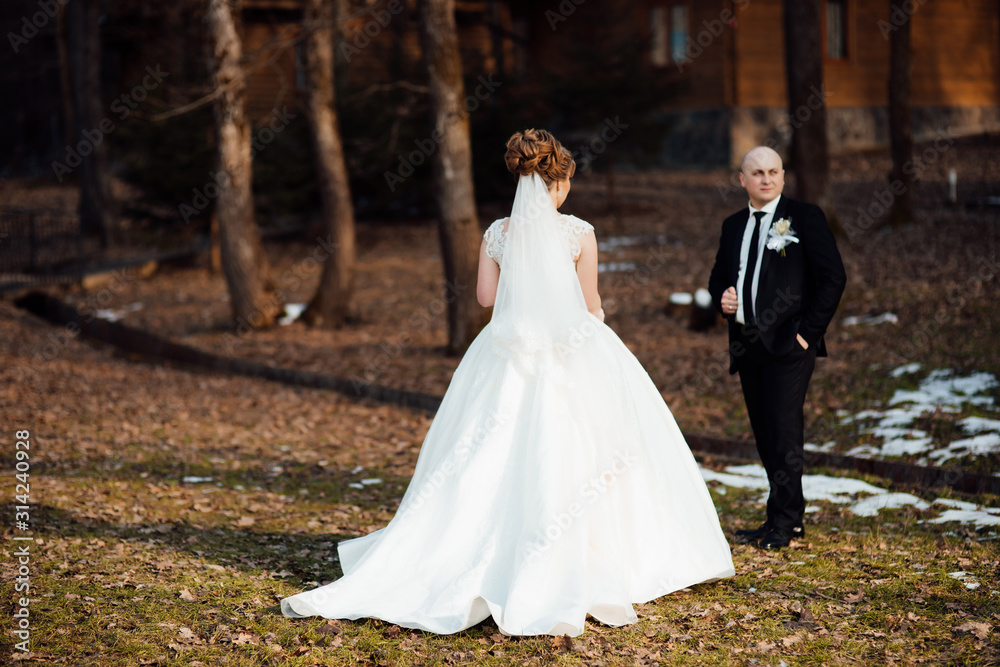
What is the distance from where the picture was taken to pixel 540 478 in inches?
177

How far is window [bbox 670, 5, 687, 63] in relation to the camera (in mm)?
26978

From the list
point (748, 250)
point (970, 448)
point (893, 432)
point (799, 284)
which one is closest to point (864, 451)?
point (893, 432)

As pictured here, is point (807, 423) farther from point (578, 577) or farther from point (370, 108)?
point (370, 108)

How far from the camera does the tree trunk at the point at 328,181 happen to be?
13.7 meters

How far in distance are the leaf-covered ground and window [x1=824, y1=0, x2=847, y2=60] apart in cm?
1239

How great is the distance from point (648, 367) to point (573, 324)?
6125 millimetres

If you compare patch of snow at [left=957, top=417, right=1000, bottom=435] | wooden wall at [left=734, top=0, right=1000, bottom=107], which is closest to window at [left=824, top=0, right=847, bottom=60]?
wooden wall at [left=734, top=0, right=1000, bottom=107]

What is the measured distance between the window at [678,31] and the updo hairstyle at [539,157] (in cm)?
2359

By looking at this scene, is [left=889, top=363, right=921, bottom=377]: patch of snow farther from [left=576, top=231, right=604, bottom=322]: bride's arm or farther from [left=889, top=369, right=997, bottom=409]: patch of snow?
[left=576, top=231, right=604, bottom=322]: bride's arm

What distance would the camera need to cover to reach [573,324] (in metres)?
4.81

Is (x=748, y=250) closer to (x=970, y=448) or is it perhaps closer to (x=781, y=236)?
(x=781, y=236)

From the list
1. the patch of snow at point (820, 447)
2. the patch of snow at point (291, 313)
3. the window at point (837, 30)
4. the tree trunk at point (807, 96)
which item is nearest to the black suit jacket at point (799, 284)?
the patch of snow at point (820, 447)

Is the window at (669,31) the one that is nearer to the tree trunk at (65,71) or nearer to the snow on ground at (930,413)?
the tree trunk at (65,71)

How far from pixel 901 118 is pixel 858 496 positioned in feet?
40.8
